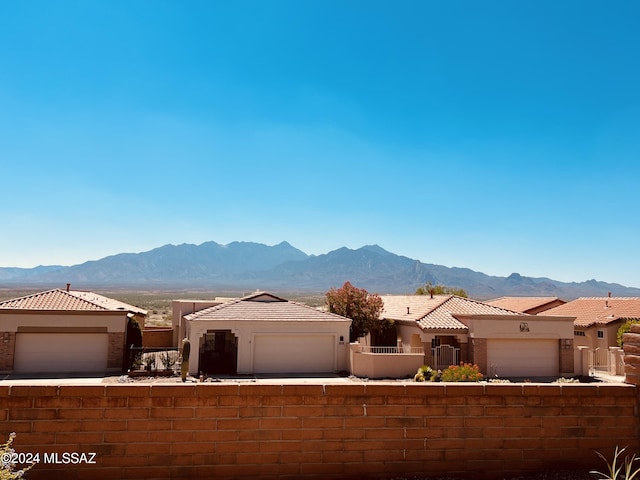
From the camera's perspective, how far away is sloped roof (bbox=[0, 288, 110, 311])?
90.9 feet

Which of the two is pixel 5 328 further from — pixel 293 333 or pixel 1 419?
pixel 1 419

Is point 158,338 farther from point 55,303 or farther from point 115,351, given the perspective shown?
point 55,303

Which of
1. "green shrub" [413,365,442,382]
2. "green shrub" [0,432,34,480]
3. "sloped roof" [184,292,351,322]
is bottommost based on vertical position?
"green shrub" [413,365,442,382]

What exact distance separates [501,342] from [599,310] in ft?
36.5

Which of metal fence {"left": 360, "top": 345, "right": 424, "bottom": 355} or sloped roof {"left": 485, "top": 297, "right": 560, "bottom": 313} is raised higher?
sloped roof {"left": 485, "top": 297, "right": 560, "bottom": 313}

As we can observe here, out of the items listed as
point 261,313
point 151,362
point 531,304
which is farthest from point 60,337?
point 531,304

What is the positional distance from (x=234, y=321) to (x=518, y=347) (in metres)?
15.8

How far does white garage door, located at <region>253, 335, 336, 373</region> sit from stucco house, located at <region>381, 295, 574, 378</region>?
5.30 meters

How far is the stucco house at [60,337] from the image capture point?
27.1 m

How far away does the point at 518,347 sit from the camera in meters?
30.4

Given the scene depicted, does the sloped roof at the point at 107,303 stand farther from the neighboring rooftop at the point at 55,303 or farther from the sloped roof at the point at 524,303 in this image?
the sloped roof at the point at 524,303

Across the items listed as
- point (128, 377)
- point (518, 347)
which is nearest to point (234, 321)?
point (128, 377)

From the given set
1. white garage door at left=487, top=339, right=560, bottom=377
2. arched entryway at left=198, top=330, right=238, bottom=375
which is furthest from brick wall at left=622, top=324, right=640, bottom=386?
arched entryway at left=198, top=330, right=238, bottom=375

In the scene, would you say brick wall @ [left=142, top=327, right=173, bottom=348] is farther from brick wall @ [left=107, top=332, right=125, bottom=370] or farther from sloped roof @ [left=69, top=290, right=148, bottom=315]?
Result: brick wall @ [left=107, top=332, right=125, bottom=370]
